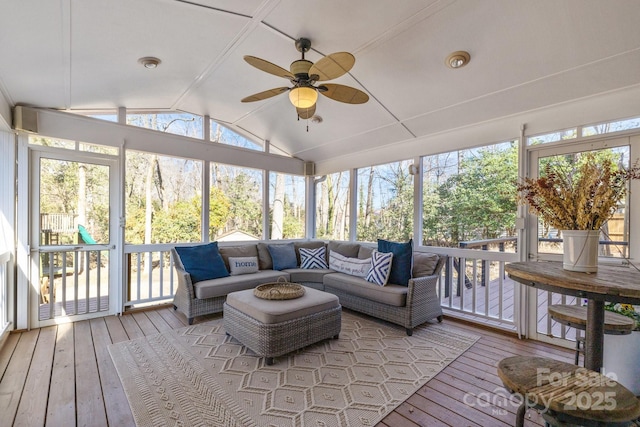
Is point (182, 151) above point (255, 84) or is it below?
below

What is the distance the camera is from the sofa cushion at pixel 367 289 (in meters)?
3.29

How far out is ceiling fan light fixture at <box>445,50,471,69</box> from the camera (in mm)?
2556

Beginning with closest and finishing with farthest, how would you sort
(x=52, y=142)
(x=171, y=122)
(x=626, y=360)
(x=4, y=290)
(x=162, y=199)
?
1. (x=626, y=360)
2. (x=4, y=290)
3. (x=52, y=142)
4. (x=171, y=122)
5. (x=162, y=199)

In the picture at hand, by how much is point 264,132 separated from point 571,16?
4.02 meters

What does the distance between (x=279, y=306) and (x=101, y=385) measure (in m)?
1.44

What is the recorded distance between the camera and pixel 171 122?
14.3 ft

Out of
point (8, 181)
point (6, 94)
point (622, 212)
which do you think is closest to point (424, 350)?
point (622, 212)

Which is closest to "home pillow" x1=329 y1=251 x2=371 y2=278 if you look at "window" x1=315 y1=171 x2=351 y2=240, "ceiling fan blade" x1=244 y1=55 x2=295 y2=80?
"window" x1=315 y1=171 x2=351 y2=240

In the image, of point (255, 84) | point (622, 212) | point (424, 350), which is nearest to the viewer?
point (622, 212)

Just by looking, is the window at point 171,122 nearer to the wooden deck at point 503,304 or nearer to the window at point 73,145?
the window at point 73,145

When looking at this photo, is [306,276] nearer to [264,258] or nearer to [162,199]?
[264,258]

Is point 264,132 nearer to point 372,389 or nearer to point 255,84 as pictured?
point 255,84

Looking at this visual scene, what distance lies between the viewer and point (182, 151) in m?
4.39

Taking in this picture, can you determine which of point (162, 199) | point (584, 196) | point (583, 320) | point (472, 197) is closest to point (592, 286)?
point (584, 196)
